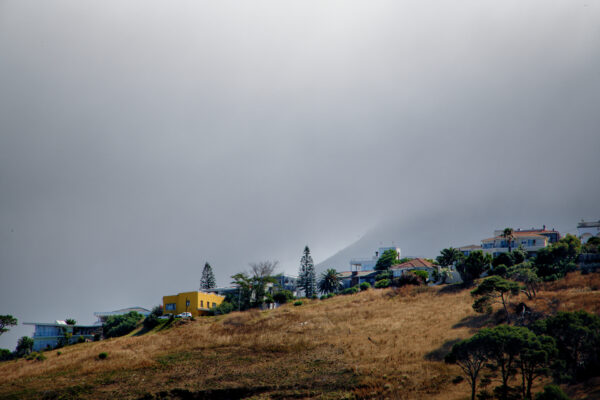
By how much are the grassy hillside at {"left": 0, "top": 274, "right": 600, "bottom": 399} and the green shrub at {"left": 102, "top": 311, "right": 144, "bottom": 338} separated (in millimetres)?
12206

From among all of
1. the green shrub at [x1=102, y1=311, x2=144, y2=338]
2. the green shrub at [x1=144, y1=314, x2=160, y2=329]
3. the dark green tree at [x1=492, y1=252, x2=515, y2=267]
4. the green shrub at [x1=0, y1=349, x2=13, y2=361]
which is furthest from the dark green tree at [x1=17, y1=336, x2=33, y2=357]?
the dark green tree at [x1=492, y1=252, x2=515, y2=267]

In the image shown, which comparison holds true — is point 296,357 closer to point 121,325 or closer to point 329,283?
point 121,325

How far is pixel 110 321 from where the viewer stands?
Result: 7700cm

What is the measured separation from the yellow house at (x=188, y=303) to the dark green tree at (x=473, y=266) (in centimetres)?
4357

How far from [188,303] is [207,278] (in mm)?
34763

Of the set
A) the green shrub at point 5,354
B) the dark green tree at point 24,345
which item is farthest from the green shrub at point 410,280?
the green shrub at point 5,354

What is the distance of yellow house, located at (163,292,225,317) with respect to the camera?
76625 mm

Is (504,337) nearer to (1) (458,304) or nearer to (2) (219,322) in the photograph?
(1) (458,304)

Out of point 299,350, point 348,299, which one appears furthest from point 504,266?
point 299,350

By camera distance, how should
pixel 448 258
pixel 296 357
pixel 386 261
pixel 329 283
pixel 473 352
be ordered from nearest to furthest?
pixel 473 352
pixel 296 357
pixel 448 258
pixel 329 283
pixel 386 261

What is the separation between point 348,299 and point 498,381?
125 feet

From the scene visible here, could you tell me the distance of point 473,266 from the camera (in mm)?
65688

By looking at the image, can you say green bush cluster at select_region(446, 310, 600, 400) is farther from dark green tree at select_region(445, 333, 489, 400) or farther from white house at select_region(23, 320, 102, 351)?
white house at select_region(23, 320, 102, 351)

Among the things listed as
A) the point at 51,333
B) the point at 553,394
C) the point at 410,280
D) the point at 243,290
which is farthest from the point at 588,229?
the point at 51,333
